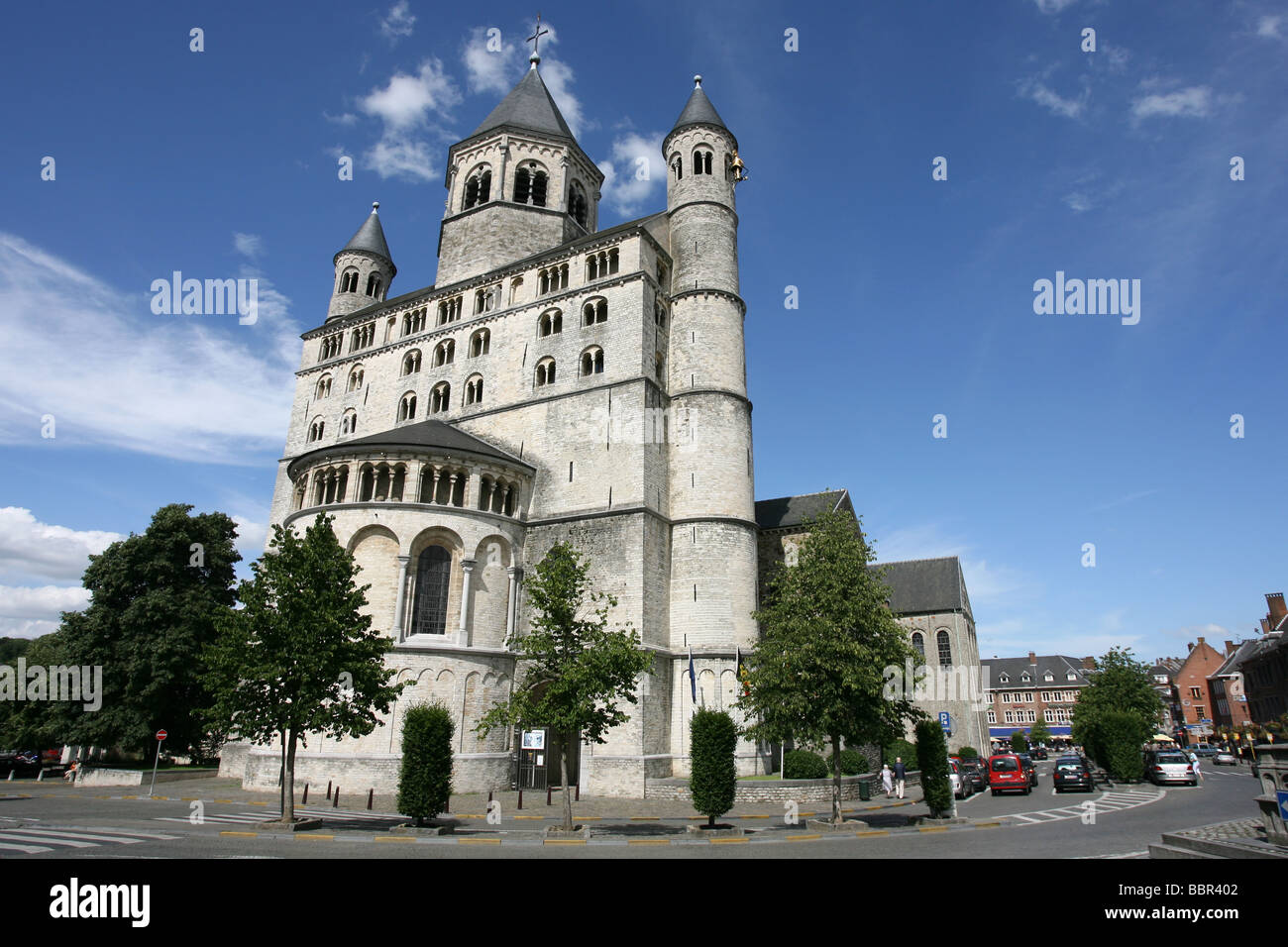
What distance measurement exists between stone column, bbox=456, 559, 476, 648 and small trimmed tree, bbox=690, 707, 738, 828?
12366 mm

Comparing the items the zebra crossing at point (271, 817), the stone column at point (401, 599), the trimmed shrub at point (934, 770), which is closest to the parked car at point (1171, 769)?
the trimmed shrub at point (934, 770)

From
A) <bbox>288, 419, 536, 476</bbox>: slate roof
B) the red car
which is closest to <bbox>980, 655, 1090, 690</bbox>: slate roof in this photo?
the red car

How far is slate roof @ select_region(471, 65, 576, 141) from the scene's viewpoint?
42.6 meters

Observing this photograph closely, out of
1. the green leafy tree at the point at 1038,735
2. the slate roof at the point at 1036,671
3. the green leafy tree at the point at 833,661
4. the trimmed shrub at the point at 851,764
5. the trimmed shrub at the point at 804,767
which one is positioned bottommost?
the green leafy tree at the point at 1038,735

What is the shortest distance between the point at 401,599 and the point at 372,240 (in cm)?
2985

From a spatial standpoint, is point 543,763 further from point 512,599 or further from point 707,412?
point 707,412

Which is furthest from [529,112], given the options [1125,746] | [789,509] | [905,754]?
[1125,746]

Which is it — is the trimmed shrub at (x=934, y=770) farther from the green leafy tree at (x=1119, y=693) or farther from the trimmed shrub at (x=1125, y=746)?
the green leafy tree at (x=1119, y=693)

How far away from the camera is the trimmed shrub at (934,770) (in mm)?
20219

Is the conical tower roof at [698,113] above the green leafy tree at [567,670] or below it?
above
